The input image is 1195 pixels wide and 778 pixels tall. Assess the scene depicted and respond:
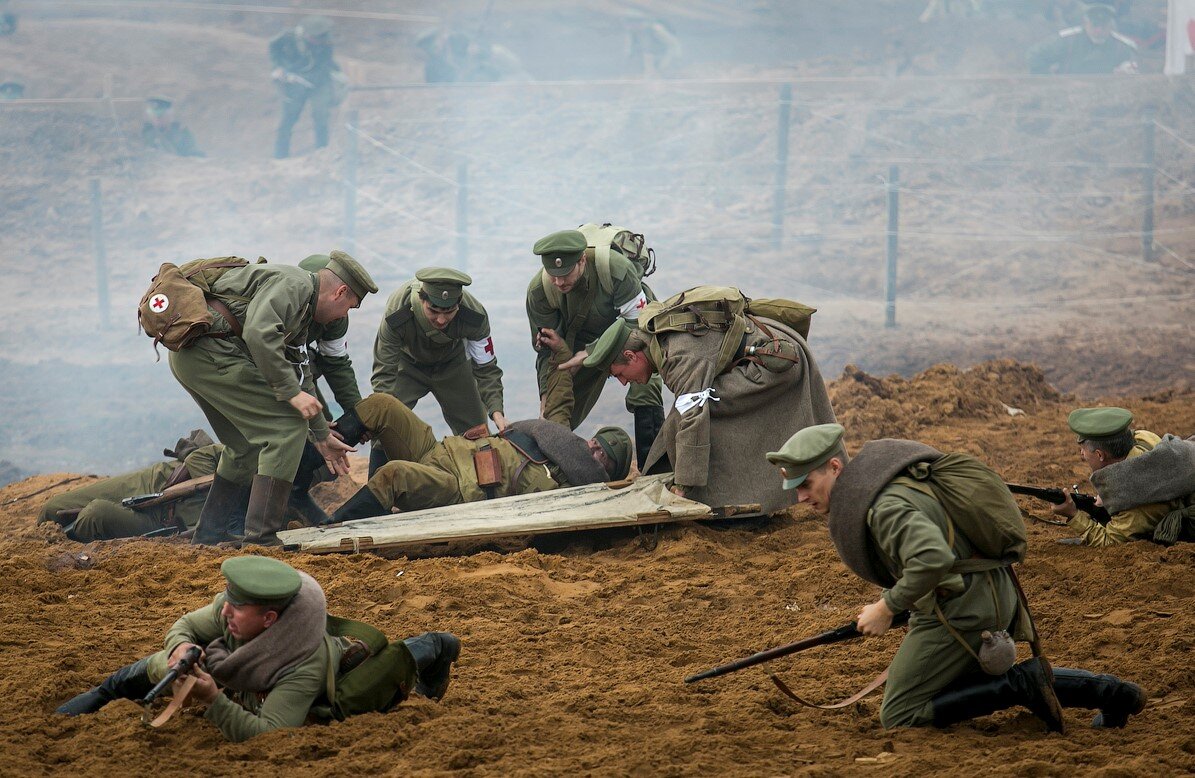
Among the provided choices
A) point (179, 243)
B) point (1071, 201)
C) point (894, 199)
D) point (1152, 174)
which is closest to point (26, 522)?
point (894, 199)

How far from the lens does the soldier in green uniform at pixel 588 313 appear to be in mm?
8766

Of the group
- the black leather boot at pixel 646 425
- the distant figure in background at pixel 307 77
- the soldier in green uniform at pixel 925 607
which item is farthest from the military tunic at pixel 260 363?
the distant figure in background at pixel 307 77

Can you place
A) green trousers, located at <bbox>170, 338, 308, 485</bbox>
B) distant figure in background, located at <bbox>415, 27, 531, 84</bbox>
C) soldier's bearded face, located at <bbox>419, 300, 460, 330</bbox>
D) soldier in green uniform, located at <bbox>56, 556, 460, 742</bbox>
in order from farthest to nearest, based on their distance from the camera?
distant figure in background, located at <bbox>415, 27, 531, 84</bbox> → soldier's bearded face, located at <bbox>419, 300, 460, 330</bbox> → green trousers, located at <bbox>170, 338, 308, 485</bbox> → soldier in green uniform, located at <bbox>56, 556, 460, 742</bbox>

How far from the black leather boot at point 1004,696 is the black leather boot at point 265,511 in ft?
13.6

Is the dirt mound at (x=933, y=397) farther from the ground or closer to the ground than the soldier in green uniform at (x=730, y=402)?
closer to the ground

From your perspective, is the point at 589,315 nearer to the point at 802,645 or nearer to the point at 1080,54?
the point at 802,645

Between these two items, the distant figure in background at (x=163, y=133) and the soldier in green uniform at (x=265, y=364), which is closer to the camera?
the soldier in green uniform at (x=265, y=364)

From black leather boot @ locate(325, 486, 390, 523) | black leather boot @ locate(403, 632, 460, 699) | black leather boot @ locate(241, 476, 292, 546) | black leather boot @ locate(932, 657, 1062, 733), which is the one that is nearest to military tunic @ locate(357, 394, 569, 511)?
black leather boot @ locate(325, 486, 390, 523)

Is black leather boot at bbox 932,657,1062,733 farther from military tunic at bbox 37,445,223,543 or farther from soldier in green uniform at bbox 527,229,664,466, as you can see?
military tunic at bbox 37,445,223,543

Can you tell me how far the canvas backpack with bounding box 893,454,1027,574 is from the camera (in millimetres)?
4281

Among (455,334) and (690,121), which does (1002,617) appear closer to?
(455,334)

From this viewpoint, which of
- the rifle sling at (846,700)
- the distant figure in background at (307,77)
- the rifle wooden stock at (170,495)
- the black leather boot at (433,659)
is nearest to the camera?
the rifle sling at (846,700)

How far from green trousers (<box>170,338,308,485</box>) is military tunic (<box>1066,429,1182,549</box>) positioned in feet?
13.3

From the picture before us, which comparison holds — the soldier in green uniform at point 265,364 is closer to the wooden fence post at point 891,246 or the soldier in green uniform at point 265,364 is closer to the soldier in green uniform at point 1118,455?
the soldier in green uniform at point 1118,455
